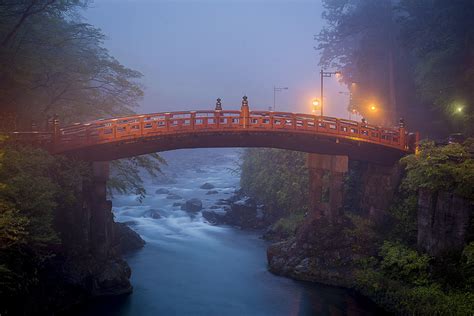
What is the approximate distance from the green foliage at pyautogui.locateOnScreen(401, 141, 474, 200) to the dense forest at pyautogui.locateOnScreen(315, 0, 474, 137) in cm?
745

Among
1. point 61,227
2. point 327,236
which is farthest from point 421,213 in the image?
point 61,227

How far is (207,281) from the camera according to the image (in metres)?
26.8

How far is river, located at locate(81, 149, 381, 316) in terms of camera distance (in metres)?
22.5

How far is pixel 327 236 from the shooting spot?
27.2 metres

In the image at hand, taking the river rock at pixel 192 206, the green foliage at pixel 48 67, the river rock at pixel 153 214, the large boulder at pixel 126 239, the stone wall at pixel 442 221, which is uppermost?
the green foliage at pixel 48 67

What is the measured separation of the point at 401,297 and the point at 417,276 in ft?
4.55

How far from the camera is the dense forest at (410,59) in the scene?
29859 millimetres

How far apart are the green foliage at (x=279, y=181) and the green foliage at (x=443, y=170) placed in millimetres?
12936

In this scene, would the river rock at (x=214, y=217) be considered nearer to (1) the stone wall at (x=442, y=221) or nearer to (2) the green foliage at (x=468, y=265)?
(1) the stone wall at (x=442, y=221)

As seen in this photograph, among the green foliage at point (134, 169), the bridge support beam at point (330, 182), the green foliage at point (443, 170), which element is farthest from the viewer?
the green foliage at point (134, 169)

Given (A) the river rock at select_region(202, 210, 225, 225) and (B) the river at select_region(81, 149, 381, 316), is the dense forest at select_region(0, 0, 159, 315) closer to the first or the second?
(B) the river at select_region(81, 149, 381, 316)

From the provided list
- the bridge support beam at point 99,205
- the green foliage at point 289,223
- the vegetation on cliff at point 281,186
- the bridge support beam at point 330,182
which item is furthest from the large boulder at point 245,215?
the bridge support beam at point 99,205

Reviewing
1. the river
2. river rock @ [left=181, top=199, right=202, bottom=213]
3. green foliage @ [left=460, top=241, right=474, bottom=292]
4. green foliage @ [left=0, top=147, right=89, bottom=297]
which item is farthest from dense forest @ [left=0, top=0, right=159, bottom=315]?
river rock @ [left=181, top=199, right=202, bottom=213]

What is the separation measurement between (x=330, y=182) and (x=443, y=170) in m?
8.74
